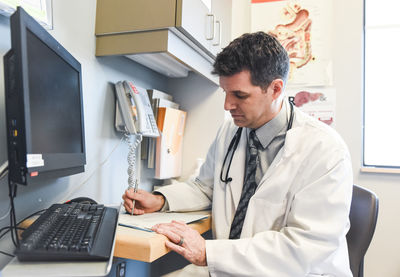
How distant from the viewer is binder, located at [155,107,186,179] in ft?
4.67

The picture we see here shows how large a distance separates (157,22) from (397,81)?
138 cm

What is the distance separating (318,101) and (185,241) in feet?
4.11

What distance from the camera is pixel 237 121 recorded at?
1.02 m

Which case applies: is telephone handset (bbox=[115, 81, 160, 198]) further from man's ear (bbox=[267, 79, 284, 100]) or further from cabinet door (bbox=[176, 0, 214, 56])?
man's ear (bbox=[267, 79, 284, 100])

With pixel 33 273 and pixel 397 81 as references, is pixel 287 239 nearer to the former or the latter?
pixel 33 273

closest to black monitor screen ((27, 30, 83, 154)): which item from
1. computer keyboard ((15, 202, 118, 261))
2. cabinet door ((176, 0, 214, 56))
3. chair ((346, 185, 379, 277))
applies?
computer keyboard ((15, 202, 118, 261))

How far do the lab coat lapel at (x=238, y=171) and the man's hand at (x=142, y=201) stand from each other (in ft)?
0.84

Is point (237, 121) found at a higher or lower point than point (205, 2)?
lower

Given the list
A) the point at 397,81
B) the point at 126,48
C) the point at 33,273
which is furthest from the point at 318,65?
the point at 33,273

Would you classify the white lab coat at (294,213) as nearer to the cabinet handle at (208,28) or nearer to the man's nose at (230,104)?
the man's nose at (230,104)

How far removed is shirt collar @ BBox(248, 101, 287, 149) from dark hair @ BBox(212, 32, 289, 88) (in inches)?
4.9

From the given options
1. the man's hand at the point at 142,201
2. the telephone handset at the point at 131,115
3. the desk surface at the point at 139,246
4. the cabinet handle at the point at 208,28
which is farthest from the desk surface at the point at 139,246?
the cabinet handle at the point at 208,28

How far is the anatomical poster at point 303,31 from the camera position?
1.69 meters

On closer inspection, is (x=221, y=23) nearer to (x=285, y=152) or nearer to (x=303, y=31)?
(x=303, y=31)
